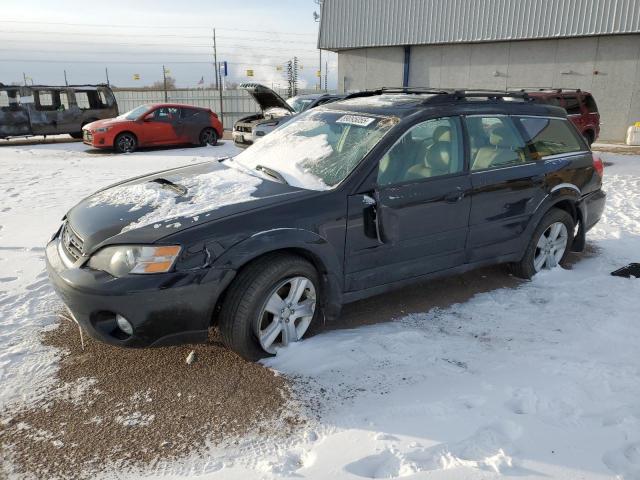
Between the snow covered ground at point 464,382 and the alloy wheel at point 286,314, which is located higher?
the alloy wheel at point 286,314

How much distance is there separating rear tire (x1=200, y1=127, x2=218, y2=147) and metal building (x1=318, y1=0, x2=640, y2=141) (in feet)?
32.8

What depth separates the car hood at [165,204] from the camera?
9.95 feet

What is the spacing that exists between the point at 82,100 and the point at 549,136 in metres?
15.4

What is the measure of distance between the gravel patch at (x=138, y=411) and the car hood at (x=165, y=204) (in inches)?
31.0

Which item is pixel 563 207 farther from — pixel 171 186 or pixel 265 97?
pixel 265 97

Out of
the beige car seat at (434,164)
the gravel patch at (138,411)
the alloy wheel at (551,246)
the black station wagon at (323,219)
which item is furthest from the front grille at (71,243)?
the alloy wheel at (551,246)

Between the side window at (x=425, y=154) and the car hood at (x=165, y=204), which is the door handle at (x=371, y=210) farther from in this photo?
the car hood at (x=165, y=204)

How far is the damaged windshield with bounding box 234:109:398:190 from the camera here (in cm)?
360

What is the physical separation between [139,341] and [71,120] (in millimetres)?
15328

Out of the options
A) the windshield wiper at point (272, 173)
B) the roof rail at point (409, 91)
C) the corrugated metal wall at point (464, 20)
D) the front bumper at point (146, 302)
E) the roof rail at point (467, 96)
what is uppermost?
the corrugated metal wall at point (464, 20)

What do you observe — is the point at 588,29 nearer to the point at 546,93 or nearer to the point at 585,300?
the point at 546,93

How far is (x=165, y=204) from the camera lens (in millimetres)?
3336

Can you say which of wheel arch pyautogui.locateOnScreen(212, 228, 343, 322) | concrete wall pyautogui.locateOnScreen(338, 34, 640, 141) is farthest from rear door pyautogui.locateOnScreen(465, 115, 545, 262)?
concrete wall pyautogui.locateOnScreen(338, 34, 640, 141)

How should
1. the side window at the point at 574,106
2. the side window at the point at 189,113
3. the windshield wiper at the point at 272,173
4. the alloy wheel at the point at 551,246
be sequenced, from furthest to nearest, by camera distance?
the side window at the point at 189,113, the side window at the point at 574,106, the alloy wheel at the point at 551,246, the windshield wiper at the point at 272,173
